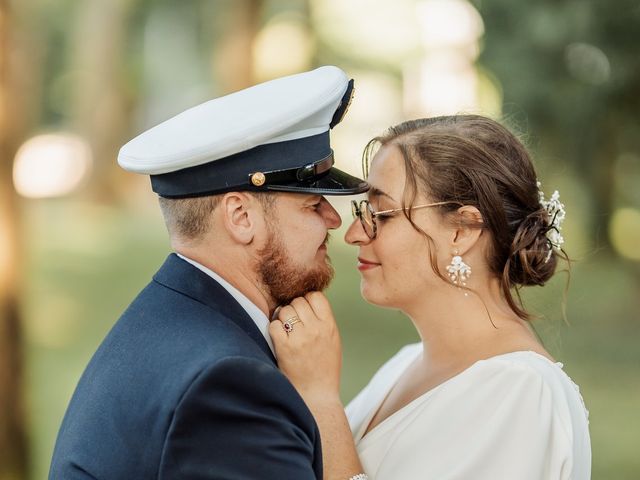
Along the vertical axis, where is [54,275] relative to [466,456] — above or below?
below

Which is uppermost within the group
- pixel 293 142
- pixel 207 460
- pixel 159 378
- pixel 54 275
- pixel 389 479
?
pixel 293 142

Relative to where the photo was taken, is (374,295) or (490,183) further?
(374,295)

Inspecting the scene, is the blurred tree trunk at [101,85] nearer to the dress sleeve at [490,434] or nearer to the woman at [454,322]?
the woman at [454,322]

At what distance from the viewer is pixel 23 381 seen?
6.94 m

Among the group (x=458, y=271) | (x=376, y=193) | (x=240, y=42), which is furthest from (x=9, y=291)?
(x=240, y=42)

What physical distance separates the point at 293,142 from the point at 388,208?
54cm

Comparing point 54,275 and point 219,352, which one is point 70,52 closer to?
point 54,275

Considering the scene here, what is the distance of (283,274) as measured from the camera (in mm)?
2572

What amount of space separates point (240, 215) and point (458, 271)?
2.71 feet

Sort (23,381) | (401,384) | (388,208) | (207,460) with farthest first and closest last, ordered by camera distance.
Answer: (23,381) < (401,384) < (388,208) < (207,460)

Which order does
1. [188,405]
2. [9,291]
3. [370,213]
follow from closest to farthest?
[188,405] → [370,213] → [9,291]

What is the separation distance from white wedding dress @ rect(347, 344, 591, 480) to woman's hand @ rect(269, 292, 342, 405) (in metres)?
0.33

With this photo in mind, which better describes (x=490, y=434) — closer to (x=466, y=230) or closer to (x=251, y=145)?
(x=466, y=230)

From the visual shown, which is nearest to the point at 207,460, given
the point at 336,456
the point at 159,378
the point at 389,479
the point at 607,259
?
the point at 159,378
